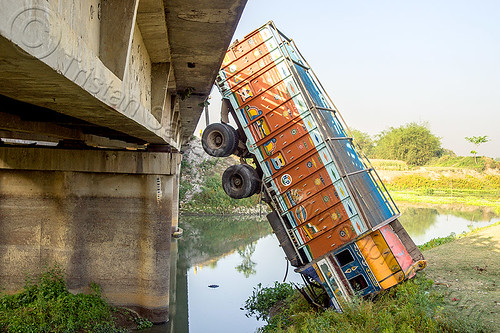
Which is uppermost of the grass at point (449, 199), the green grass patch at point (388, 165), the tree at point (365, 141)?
the tree at point (365, 141)

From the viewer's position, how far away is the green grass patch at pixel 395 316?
690cm

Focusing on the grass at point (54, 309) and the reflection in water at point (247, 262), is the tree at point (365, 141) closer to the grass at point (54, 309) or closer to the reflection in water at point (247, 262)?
the reflection in water at point (247, 262)

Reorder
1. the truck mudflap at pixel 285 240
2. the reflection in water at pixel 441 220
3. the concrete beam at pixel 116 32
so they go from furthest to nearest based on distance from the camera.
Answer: the reflection in water at pixel 441 220, the truck mudflap at pixel 285 240, the concrete beam at pixel 116 32

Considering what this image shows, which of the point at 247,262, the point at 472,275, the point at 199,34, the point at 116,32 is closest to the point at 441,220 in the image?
the point at 247,262

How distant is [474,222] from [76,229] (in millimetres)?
24673

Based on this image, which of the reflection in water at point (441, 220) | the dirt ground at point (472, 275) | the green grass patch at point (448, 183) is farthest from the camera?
the green grass patch at point (448, 183)

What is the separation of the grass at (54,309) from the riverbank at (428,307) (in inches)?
144

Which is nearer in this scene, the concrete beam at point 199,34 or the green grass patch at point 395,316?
the concrete beam at point 199,34

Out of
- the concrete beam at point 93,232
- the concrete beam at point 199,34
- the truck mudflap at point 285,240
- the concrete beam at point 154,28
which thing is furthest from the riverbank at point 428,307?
the concrete beam at point 154,28

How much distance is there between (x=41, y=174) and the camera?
998cm

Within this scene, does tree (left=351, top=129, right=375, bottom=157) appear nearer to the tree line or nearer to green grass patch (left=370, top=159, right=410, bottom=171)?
the tree line

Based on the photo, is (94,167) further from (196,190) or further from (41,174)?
(196,190)

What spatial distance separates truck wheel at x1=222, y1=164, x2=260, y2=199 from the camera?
32.6 ft

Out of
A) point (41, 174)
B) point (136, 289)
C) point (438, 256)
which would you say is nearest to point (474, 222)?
point (438, 256)
